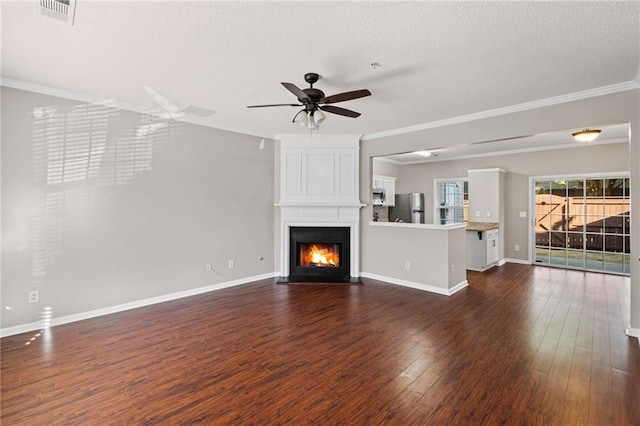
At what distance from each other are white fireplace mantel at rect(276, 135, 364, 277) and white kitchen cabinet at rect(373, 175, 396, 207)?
2354 millimetres

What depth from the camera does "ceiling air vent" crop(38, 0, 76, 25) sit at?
1967mm

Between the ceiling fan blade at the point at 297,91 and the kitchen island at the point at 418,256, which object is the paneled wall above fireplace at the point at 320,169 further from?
the ceiling fan blade at the point at 297,91

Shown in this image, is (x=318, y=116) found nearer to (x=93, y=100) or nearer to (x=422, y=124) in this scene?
(x=422, y=124)

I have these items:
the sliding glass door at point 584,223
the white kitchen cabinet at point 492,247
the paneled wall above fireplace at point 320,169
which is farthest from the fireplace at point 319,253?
the sliding glass door at point 584,223

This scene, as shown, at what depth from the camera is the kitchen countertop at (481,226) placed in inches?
250

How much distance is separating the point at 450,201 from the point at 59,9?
27.1ft

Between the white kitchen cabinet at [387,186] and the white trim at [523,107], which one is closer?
the white trim at [523,107]

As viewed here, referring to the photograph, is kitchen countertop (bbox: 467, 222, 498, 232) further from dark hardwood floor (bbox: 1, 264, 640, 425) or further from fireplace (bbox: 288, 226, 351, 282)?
fireplace (bbox: 288, 226, 351, 282)

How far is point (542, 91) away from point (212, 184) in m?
4.51

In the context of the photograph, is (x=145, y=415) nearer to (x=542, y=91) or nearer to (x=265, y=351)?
→ (x=265, y=351)

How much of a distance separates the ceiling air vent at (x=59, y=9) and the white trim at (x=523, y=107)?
167 inches

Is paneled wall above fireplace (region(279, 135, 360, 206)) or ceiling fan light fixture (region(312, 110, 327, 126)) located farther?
paneled wall above fireplace (region(279, 135, 360, 206))

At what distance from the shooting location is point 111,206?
150 inches

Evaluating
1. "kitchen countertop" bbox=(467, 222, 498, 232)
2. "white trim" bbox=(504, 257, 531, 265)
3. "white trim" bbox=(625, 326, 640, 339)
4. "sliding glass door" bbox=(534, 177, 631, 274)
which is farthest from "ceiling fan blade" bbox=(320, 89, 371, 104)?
"white trim" bbox=(504, 257, 531, 265)
